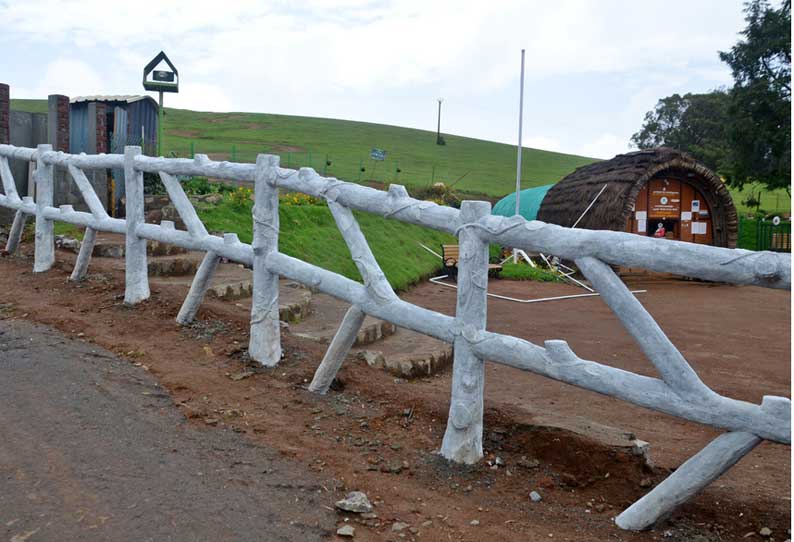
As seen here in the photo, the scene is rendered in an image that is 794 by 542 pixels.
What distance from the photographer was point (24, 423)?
417cm

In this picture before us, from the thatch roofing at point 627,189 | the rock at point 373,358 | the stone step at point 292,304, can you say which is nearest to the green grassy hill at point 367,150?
the thatch roofing at point 627,189

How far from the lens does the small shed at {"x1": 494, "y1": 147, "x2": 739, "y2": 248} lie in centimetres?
1819

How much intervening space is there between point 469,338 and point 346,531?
1258mm

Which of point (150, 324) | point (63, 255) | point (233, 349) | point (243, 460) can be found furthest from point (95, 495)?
point (63, 255)

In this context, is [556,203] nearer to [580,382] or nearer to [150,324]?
[150,324]

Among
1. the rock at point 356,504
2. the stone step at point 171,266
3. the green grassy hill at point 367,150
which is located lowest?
the rock at point 356,504

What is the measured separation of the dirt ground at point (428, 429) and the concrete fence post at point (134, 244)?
159 mm

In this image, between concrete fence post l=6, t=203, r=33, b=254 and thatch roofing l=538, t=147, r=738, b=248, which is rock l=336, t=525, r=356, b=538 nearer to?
concrete fence post l=6, t=203, r=33, b=254

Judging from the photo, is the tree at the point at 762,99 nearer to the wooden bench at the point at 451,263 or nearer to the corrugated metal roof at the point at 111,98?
the wooden bench at the point at 451,263

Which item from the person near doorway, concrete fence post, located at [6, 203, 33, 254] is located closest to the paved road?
concrete fence post, located at [6, 203, 33, 254]

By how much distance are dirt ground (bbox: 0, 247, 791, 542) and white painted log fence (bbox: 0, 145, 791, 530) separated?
0.75 ft

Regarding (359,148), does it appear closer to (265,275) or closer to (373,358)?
(373,358)

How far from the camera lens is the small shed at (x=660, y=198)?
59.7 ft

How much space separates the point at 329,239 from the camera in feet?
43.4
